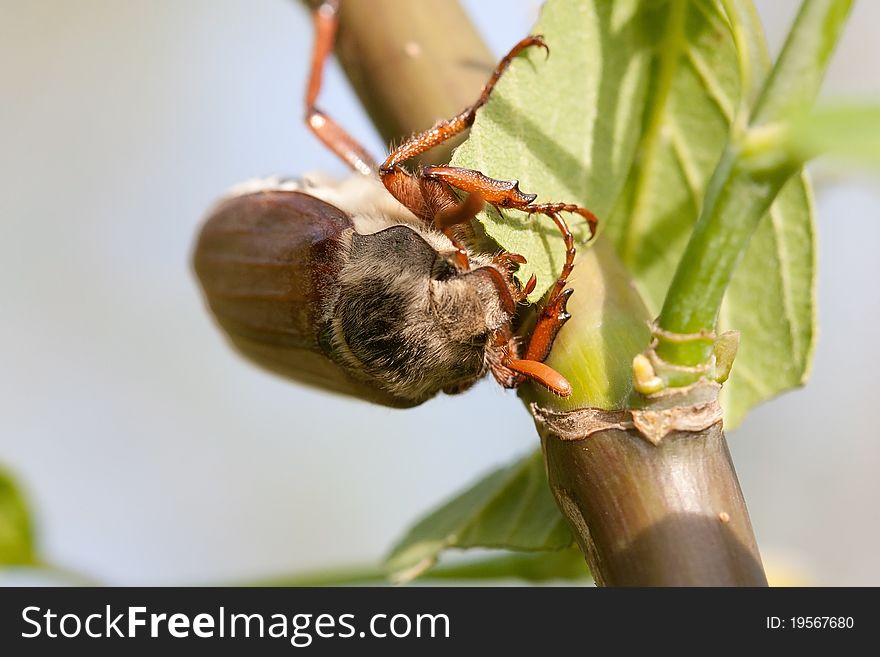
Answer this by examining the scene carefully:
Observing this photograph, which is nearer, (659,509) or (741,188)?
(741,188)

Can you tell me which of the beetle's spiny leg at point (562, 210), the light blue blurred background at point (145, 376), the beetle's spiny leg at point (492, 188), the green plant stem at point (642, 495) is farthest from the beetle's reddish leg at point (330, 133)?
the light blue blurred background at point (145, 376)

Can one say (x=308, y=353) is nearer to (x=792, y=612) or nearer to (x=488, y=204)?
(x=488, y=204)

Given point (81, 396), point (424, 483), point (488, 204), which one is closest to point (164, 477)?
point (81, 396)

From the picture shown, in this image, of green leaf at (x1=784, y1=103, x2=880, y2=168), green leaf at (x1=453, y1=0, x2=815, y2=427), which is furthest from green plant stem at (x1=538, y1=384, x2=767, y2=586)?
green leaf at (x1=784, y1=103, x2=880, y2=168)

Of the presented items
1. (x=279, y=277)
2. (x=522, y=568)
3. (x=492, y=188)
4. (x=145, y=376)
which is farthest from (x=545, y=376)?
(x=145, y=376)

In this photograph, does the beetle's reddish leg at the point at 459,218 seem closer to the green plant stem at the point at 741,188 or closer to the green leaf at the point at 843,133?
the green plant stem at the point at 741,188

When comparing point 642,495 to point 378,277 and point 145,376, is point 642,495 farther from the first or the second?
point 145,376

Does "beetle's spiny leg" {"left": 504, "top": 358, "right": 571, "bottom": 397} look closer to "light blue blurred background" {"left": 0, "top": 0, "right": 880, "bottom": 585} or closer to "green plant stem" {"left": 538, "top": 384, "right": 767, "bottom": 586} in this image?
"green plant stem" {"left": 538, "top": 384, "right": 767, "bottom": 586}
